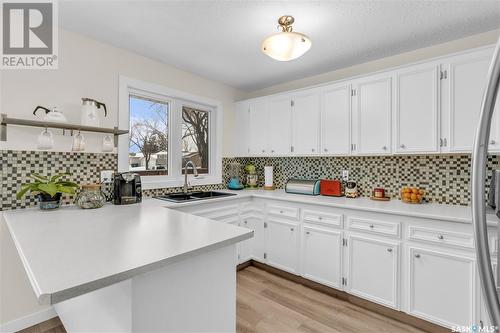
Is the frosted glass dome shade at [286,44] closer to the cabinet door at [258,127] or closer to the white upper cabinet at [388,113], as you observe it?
the white upper cabinet at [388,113]

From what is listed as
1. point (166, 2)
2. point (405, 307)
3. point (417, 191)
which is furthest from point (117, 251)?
point (417, 191)

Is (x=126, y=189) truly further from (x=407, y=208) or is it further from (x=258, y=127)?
(x=407, y=208)

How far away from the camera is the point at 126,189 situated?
2.20 meters

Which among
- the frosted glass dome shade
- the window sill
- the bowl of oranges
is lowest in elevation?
the bowl of oranges

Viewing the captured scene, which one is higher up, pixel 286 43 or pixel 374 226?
pixel 286 43

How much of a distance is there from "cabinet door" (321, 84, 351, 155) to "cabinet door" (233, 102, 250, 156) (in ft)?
3.67

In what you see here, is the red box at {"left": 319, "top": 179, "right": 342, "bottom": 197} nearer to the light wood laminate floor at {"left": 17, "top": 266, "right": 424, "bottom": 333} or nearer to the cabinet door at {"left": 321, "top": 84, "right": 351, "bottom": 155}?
the cabinet door at {"left": 321, "top": 84, "right": 351, "bottom": 155}

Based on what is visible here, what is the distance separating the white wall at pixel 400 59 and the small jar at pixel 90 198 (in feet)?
8.61

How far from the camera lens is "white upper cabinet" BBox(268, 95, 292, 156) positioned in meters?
3.13

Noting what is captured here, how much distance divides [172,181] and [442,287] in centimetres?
269

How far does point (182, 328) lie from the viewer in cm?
104

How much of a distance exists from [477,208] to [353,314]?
6.25 feet

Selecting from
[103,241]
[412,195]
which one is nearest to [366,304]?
[412,195]

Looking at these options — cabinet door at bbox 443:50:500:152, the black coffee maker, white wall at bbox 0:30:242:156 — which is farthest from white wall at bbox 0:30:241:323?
cabinet door at bbox 443:50:500:152
